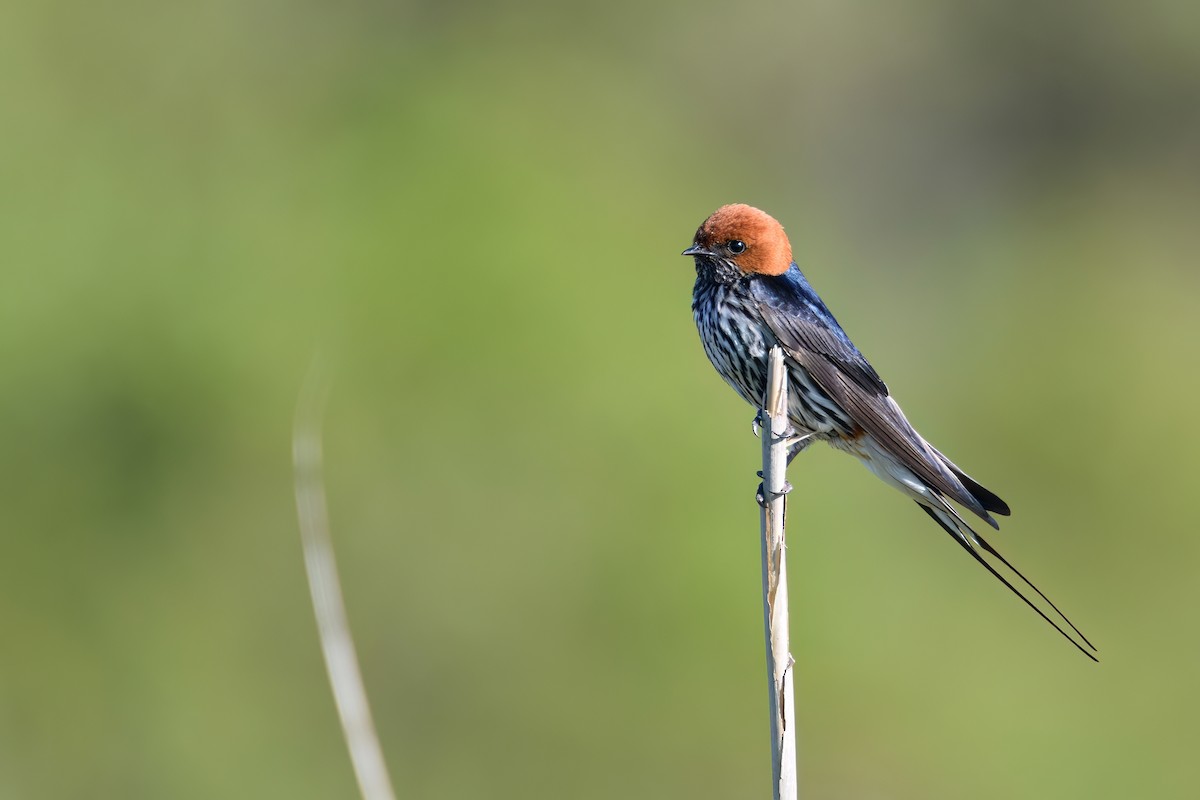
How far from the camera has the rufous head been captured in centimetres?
347

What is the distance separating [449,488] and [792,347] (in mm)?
3788

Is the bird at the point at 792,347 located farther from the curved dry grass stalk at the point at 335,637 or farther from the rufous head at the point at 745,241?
the curved dry grass stalk at the point at 335,637

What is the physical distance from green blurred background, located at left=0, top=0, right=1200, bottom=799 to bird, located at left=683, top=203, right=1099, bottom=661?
9.61 ft

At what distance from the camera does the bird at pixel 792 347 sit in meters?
3.47

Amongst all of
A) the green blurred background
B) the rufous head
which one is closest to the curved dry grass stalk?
the rufous head

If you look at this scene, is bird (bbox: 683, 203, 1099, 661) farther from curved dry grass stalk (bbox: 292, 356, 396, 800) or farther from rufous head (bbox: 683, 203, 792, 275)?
curved dry grass stalk (bbox: 292, 356, 396, 800)

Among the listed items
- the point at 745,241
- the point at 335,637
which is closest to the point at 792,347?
the point at 745,241

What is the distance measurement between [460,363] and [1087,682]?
406cm

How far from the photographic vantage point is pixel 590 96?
10445 millimetres

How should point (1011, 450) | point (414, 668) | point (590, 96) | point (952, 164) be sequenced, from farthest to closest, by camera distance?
point (952, 164)
point (590, 96)
point (1011, 450)
point (414, 668)

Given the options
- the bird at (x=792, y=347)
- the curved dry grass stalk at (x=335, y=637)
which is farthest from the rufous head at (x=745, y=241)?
the curved dry grass stalk at (x=335, y=637)

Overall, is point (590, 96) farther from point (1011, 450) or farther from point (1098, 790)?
point (1098, 790)

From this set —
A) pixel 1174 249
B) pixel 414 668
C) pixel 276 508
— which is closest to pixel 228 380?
pixel 276 508

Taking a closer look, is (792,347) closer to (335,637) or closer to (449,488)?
(335,637)
